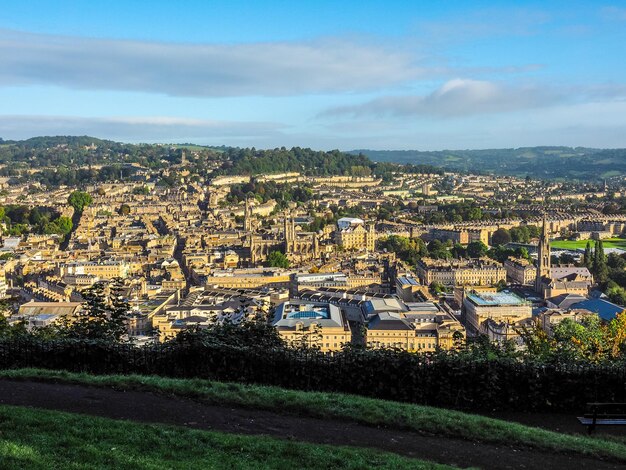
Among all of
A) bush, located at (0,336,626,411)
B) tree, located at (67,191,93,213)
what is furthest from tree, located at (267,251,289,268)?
A: bush, located at (0,336,626,411)

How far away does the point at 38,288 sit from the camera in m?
43.5

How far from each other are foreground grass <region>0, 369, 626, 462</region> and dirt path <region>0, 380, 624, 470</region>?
11 cm

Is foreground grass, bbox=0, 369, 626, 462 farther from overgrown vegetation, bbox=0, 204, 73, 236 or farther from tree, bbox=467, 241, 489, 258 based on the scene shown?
overgrown vegetation, bbox=0, 204, 73, 236

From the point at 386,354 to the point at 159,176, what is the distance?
113 metres

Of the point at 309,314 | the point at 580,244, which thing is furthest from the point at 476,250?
the point at 309,314

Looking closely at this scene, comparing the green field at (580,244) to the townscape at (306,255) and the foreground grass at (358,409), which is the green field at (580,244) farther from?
the foreground grass at (358,409)

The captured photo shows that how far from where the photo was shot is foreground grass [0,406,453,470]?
18.7 ft

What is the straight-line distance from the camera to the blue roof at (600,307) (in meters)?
35.0

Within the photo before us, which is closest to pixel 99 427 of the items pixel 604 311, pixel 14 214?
pixel 604 311

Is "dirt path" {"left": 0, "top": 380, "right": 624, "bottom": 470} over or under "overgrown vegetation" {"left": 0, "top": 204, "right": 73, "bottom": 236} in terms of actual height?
over

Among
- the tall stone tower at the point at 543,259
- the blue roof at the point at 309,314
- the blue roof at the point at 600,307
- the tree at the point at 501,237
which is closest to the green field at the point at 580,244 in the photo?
the tree at the point at 501,237

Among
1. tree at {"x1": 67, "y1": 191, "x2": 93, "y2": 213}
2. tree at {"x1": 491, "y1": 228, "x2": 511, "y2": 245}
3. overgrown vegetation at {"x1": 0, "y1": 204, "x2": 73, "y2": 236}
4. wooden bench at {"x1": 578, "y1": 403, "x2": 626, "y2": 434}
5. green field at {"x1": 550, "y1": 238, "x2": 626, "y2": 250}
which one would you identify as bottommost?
green field at {"x1": 550, "y1": 238, "x2": 626, "y2": 250}

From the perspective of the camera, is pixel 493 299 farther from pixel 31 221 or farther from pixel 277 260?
pixel 31 221

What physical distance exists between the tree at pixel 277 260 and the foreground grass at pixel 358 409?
148ft
